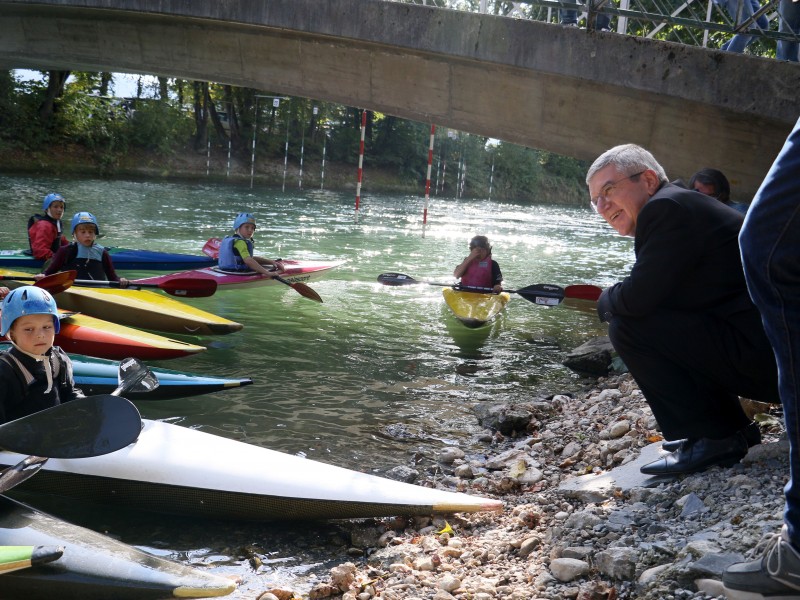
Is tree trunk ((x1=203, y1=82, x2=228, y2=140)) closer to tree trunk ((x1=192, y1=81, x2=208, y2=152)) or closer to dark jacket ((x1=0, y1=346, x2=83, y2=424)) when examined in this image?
tree trunk ((x1=192, y1=81, x2=208, y2=152))

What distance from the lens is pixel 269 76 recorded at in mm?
10656

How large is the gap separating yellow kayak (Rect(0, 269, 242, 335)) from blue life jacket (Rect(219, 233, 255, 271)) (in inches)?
91.8

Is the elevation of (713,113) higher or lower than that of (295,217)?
higher

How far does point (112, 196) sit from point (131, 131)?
10.3m

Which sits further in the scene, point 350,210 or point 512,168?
point 512,168

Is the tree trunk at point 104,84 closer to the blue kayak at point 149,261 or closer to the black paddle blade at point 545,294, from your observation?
the blue kayak at point 149,261

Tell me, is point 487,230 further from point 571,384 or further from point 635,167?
point 635,167

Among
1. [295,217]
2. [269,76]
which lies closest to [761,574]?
A: [269,76]

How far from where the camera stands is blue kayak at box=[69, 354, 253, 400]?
5180 mm

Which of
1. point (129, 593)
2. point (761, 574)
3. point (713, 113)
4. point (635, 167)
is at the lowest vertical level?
point (129, 593)

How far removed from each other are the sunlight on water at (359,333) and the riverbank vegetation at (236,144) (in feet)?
23.8

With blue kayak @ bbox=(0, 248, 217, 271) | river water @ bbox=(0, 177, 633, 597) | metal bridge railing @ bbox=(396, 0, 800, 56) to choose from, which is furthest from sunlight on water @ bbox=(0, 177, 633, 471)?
metal bridge railing @ bbox=(396, 0, 800, 56)

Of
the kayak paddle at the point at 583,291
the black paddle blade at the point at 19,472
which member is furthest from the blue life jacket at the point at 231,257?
the black paddle blade at the point at 19,472

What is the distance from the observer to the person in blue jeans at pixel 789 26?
7.08 metres
